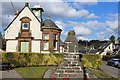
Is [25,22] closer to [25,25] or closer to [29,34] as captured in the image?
[25,25]

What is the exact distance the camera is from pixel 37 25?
119ft

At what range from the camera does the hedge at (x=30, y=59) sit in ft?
90.6

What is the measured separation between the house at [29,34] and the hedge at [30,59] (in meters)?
5.58

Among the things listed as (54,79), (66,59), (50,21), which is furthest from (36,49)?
(54,79)

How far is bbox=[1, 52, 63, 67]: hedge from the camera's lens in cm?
2762

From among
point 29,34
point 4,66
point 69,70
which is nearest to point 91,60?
point 69,70

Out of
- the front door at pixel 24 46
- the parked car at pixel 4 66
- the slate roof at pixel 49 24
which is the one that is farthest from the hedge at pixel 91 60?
the parked car at pixel 4 66

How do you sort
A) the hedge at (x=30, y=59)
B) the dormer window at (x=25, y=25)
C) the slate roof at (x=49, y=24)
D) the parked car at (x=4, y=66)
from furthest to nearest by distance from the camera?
the slate roof at (x=49, y=24) < the dormer window at (x=25, y=25) < the hedge at (x=30, y=59) < the parked car at (x=4, y=66)

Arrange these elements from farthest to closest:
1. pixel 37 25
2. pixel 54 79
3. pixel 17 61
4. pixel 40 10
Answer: pixel 40 10
pixel 37 25
pixel 17 61
pixel 54 79

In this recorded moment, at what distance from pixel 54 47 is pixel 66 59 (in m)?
7.15

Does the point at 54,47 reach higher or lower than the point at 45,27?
lower

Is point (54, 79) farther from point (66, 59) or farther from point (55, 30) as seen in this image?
point (55, 30)

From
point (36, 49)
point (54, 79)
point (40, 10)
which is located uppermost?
point (40, 10)

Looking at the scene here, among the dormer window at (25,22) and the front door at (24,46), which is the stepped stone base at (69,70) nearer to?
the front door at (24,46)
